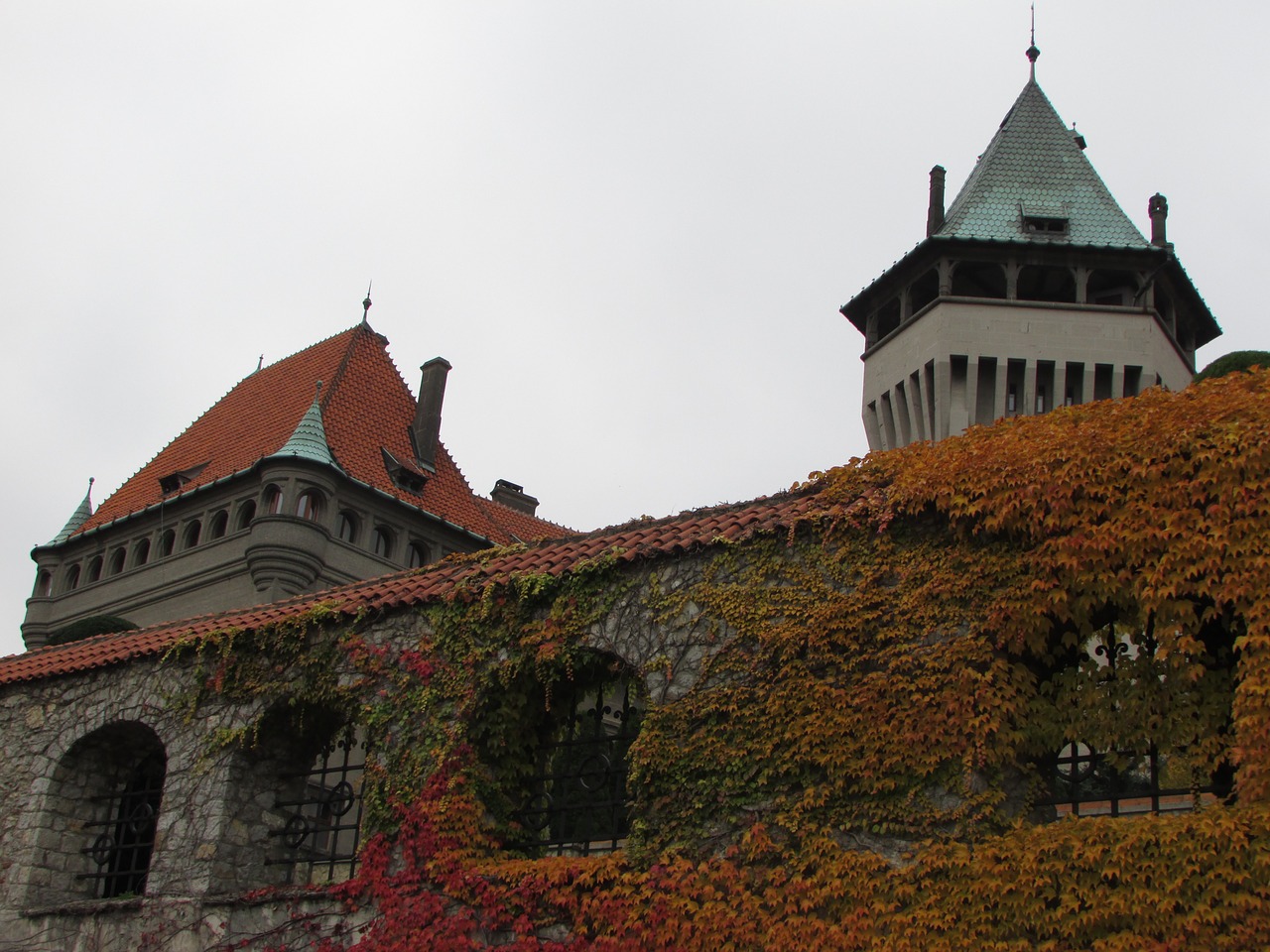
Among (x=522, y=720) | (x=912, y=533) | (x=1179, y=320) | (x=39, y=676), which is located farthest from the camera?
(x=1179, y=320)

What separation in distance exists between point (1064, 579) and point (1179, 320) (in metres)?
18.9

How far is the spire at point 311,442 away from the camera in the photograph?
2845cm

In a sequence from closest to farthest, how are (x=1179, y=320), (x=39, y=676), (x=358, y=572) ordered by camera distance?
1. (x=39, y=676)
2. (x=1179, y=320)
3. (x=358, y=572)

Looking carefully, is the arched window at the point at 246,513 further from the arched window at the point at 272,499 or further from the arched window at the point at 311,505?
the arched window at the point at 311,505

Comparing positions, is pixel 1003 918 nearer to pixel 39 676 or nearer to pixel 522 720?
pixel 522 720

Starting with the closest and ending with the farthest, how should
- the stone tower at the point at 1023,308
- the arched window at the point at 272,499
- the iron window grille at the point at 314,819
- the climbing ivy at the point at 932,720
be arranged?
the climbing ivy at the point at 932,720 < the iron window grille at the point at 314,819 < the stone tower at the point at 1023,308 < the arched window at the point at 272,499

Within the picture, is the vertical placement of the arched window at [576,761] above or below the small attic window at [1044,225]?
below

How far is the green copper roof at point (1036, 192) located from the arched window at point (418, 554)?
1269 cm

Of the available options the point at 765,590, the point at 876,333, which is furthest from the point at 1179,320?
the point at 765,590

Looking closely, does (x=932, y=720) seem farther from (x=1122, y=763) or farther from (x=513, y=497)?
(x=513, y=497)

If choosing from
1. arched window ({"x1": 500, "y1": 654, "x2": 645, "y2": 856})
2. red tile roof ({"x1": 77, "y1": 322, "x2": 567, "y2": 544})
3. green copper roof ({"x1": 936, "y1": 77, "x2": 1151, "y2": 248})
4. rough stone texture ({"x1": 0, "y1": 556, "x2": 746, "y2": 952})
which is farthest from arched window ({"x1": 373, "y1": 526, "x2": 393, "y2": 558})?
arched window ({"x1": 500, "y1": 654, "x2": 645, "y2": 856})

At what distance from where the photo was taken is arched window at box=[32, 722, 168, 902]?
14758 mm

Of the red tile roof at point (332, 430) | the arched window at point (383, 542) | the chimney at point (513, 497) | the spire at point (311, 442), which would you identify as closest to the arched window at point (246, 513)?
the red tile roof at point (332, 430)

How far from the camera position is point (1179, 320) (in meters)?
27.1
